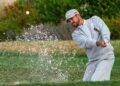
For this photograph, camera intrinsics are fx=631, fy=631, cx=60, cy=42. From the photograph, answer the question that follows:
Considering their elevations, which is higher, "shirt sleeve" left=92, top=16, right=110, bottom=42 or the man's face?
the man's face

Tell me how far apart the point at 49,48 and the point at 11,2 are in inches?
276

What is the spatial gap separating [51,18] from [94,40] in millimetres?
12879

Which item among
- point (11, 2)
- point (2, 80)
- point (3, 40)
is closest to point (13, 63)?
point (2, 80)

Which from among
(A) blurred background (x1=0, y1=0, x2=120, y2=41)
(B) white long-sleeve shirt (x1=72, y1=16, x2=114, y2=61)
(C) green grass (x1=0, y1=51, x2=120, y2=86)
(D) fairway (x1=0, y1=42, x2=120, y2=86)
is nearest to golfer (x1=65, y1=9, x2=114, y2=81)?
(B) white long-sleeve shirt (x1=72, y1=16, x2=114, y2=61)

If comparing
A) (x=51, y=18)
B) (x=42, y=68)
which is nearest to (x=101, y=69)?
(x=42, y=68)

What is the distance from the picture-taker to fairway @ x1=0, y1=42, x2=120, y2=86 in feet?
42.9

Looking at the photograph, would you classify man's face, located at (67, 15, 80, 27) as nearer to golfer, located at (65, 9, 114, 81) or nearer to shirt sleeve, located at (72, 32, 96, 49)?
golfer, located at (65, 9, 114, 81)

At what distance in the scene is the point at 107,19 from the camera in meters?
21.3

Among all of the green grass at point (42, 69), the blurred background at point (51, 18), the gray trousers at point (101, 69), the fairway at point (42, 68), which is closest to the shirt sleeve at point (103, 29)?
the gray trousers at point (101, 69)

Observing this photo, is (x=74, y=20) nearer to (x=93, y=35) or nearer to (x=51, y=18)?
(x=93, y=35)

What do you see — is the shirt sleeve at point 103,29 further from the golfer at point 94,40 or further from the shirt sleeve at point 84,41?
the shirt sleeve at point 84,41

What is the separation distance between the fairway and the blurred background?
3.21 m

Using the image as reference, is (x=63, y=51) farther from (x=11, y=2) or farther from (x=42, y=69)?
(x=11, y=2)

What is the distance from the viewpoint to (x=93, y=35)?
9484 mm
